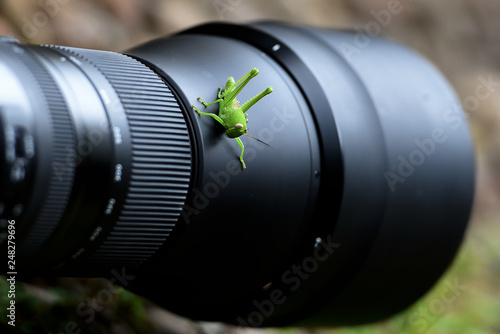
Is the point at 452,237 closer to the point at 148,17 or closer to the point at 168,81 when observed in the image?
the point at 168,81

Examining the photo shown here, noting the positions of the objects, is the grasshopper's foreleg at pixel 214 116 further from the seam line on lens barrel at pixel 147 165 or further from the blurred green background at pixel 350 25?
the blurred green background at pixel 350 25

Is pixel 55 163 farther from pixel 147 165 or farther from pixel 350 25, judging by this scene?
pixel 350 25

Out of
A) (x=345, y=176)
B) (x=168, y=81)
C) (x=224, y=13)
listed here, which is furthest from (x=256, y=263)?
(x=224, y=13)
